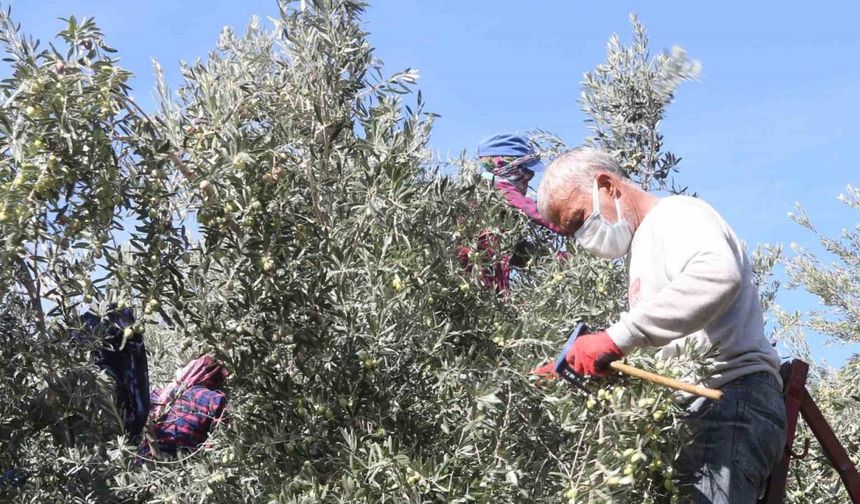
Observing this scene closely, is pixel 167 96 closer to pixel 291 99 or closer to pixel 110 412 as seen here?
pixel 291 99

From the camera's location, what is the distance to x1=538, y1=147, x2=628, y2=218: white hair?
145 inches

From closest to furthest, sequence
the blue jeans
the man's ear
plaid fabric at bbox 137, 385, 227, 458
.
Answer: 1. the blue jeans
2. the man's ear
3. plaid fabric at bbox 137, 385, 227, 458

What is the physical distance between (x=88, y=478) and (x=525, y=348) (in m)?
1.64

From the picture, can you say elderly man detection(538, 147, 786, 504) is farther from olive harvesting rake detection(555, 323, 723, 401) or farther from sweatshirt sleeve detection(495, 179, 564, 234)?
sweatshirt sleeve detection(495, 179, 564, 234)

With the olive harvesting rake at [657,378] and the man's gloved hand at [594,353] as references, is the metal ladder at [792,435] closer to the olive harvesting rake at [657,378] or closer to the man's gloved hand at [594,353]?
the olive harvesting rake at [657,378]

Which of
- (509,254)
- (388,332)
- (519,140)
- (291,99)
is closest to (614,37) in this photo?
(519,140)

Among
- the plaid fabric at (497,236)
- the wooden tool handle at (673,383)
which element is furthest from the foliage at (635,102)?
the wooden tool handle at (673,383)

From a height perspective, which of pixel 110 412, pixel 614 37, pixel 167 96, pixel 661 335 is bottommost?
pixel 110 412

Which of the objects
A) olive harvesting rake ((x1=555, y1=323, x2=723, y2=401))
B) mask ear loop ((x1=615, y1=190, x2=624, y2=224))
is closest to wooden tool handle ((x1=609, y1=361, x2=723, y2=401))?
olive harvesting rake ((x1=555, y1=323, x2=723, y2=401))

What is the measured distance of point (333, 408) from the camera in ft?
11.9

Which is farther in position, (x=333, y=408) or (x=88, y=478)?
(x=88, y=478)

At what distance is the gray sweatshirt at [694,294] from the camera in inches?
126

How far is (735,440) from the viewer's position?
3.34 metres

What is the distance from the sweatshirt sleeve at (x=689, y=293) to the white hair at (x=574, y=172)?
455 mm
